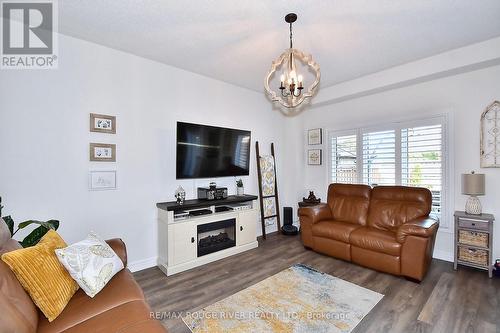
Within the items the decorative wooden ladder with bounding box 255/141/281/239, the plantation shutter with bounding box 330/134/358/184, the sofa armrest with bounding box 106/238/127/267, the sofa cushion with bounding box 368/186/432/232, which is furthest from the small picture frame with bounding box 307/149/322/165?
the sofa armrest with bounding box 106/238/127/267

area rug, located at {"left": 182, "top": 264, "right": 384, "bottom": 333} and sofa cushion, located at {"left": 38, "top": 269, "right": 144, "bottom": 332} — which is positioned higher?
sofa cushion, located at {"left": 38, "top": 269, "right": 144, "bottom": 332}

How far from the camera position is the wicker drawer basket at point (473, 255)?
280 cm

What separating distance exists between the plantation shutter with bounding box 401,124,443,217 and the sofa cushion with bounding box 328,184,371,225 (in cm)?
66

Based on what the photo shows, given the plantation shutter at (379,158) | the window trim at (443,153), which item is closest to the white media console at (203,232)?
the plantation shutter at (379,158)

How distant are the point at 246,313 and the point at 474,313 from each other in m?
2.06

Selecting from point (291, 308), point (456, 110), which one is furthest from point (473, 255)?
point (291, 308)

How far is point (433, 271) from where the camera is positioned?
2963mm

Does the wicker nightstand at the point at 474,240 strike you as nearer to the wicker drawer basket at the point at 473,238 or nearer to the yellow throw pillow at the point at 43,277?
the wicker drawer basket at the point at 473,238

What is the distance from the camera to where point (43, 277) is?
4.51 ft

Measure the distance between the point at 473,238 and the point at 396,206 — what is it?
86cm

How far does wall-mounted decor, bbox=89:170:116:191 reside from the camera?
2.71 metres

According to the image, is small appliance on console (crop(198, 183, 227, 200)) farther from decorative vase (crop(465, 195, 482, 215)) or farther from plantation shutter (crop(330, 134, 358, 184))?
decorative vase (crop(465, 195, 482, 215))

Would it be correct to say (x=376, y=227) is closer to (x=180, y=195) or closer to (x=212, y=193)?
Answer: (x=212, y=193)

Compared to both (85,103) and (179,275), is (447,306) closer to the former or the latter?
(179,275)
